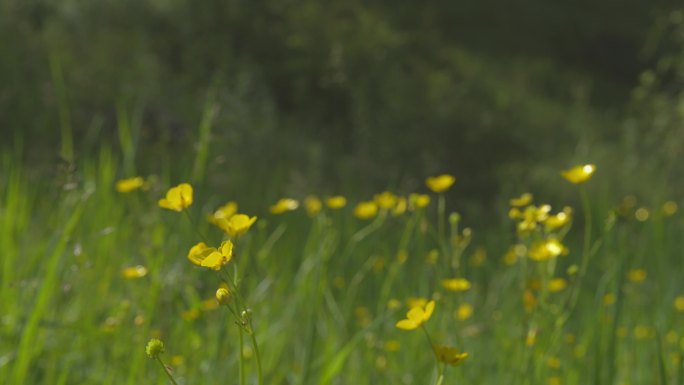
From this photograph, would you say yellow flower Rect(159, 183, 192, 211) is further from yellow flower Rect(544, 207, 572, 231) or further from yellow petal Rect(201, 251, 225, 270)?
yellow flower Rect(544, 207, 572, 231)

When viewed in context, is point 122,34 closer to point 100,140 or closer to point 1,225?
point 100,140

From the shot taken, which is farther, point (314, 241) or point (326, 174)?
point (326, 174)

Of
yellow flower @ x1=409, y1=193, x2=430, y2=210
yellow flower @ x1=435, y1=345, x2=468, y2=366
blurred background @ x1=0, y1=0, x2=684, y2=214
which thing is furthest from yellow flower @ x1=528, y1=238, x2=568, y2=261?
blurred background @ x1=0, y1=0, x2=684, y2=214

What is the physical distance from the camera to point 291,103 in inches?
274

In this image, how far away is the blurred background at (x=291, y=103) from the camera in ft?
16.0

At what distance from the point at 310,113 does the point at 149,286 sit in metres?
5.24

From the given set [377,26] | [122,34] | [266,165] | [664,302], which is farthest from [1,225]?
[377,26]

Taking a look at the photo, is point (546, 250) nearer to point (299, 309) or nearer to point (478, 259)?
point (299, 309)

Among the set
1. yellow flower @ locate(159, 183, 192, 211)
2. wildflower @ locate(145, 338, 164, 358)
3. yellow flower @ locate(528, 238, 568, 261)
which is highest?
yellow flower @ locate(159, 183, 192, 211)

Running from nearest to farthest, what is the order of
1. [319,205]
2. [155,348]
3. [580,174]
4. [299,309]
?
[155,348]
[580,174]
[319,205]
[299,309]

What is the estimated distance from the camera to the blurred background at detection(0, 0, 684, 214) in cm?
487

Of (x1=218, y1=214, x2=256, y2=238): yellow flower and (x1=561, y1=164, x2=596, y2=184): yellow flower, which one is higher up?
(x1=218, y1=214, x2=256, y2=238): yellow flower

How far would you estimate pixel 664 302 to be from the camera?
210 centimetres

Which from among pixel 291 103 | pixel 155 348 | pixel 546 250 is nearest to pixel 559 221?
pixel 546 250
